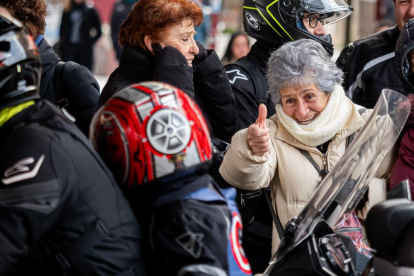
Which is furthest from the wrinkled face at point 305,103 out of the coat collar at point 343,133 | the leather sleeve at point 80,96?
the leather sleeve at point 80,96

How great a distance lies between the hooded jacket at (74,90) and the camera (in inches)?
151

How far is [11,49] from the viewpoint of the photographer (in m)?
2.45

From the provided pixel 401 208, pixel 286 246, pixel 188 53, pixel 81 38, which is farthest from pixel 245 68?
pixel 81 38

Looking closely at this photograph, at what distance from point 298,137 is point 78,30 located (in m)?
10.0

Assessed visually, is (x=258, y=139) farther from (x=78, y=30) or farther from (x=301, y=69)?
(x=78, y=30)

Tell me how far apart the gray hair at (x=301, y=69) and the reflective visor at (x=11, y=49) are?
1681 millimetres

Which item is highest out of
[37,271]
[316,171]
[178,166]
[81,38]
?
[178,166]

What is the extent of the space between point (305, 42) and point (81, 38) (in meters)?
9.75

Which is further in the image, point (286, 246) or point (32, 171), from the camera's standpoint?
point (286, 246)

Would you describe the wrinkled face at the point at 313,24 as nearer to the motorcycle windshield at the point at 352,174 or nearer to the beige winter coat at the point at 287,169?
the beige winter coat at the point at 287,169

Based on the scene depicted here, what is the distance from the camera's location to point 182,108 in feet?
8.24

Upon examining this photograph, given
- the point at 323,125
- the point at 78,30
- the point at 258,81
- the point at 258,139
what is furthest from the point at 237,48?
the point at 258,139

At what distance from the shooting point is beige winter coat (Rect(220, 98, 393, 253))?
3527mm

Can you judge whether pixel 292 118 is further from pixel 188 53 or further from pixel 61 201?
pixel 61 201
